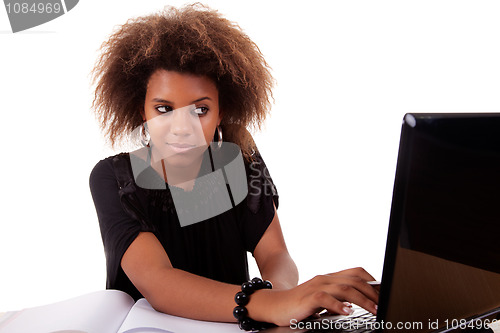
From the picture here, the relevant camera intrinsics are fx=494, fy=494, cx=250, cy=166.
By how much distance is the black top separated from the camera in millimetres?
1153

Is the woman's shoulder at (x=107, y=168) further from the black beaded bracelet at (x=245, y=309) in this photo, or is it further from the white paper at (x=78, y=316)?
Result: the black beaded bracelet at (x=245, y=309)

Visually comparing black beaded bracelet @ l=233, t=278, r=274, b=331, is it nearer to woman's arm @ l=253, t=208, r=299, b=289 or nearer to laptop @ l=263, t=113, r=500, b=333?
laptop @ l=263, t=113, r=500, b=333

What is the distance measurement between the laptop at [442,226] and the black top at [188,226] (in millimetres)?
612

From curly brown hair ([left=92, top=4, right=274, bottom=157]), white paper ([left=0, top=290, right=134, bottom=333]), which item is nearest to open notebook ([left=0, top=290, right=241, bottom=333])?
white paper ([left=0, top=290, right=134, bottom=333])

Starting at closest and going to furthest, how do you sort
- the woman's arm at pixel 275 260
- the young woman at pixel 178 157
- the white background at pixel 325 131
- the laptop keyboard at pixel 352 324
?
the laptop keyboard at pixel 352 324
the young woman at pixel 178 157
the woman's arm at pixel 275 260
the white background at pixel 325 131

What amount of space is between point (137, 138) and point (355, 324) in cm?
87

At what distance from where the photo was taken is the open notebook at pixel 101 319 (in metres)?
0.78

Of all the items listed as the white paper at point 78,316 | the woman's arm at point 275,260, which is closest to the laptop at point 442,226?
the white paper at point 78,316

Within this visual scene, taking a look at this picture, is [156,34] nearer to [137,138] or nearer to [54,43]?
[137,138]

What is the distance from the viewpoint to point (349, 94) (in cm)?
250

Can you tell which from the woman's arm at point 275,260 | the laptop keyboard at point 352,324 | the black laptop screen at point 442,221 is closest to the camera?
the black laptop screen at point 442,221

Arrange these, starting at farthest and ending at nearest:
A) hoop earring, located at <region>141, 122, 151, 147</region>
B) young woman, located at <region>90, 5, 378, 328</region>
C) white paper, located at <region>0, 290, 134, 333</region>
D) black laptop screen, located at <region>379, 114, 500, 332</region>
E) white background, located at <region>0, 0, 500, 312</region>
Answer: white background, located at <region>0, 0, 500, 312</region>, hoop earring, located at <region>141, 122, 151, 147</region>, young woman, located at <region>90, 5, 378, 328</region>, white paper, located at <region>0, 290, 134, 333</region>, black laptop screen, located at <region>379, 114, 500, 332</region>

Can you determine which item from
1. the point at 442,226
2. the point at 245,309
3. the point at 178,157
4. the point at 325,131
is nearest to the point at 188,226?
the point at 178,157

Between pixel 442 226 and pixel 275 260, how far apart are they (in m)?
0.70
